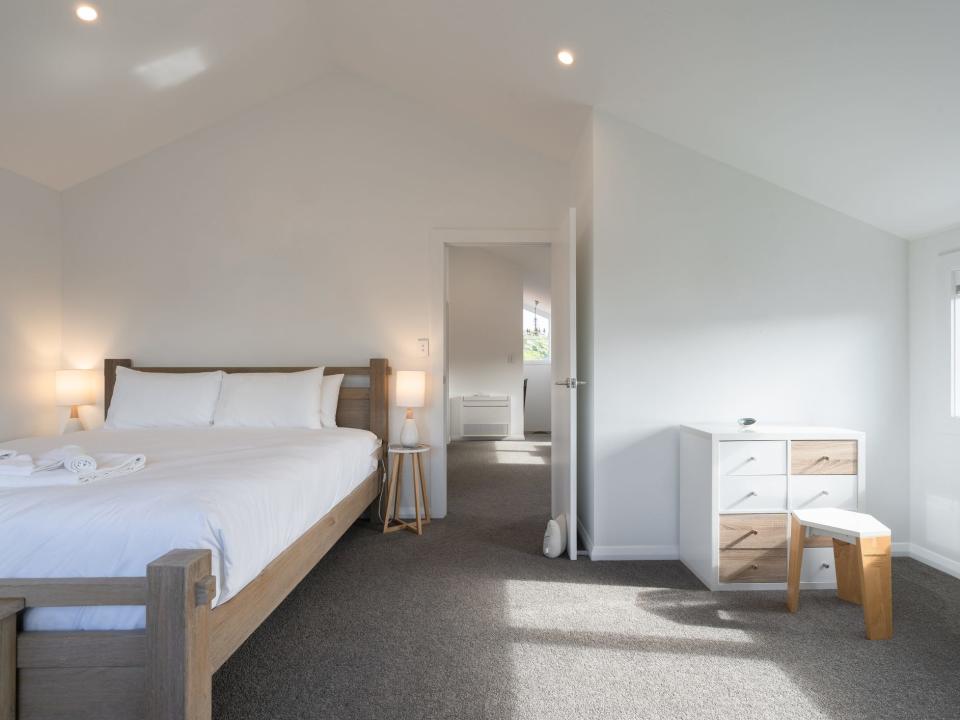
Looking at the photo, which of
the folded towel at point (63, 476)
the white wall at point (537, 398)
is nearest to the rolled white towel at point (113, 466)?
the folded towel at point (63, 476)

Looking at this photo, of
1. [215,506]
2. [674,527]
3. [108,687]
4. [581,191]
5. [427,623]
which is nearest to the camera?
[108,687]

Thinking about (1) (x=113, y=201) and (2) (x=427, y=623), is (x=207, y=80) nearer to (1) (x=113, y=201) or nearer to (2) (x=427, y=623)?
(1) (x=113, y=201)

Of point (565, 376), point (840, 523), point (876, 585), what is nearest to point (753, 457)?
point (840, 523)

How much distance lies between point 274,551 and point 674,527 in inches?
83.5

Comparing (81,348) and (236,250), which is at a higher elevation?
(236,250)

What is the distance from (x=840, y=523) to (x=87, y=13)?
4.11 metres

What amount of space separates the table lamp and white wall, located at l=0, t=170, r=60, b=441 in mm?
160

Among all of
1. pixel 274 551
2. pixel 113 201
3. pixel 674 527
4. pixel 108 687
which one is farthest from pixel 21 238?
pixel 674 527

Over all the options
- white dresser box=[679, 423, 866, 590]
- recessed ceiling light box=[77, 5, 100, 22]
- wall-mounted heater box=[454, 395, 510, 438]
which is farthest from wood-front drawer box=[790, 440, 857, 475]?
wall-mounted heater box=[454, 395, 510, 438]

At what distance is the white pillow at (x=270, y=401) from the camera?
3.43 m

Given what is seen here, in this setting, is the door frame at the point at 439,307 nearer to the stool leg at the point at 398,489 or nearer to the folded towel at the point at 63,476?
the stool leg at the point at 398,489

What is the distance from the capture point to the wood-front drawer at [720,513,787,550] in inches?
103

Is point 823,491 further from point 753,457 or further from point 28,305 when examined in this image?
point 28,305

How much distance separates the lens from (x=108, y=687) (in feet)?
4.44
